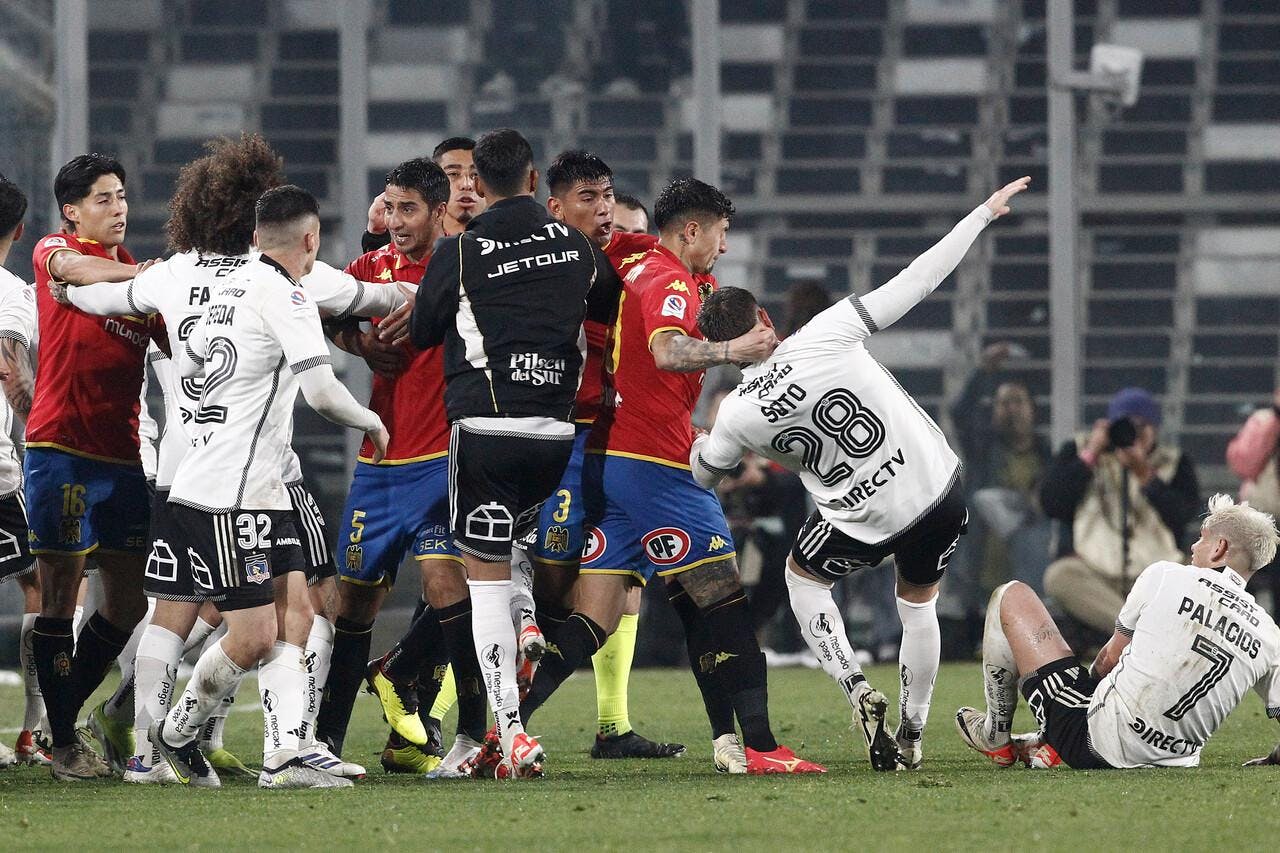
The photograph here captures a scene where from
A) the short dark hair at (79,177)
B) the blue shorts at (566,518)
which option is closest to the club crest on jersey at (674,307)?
the blue shorts at (566,518)

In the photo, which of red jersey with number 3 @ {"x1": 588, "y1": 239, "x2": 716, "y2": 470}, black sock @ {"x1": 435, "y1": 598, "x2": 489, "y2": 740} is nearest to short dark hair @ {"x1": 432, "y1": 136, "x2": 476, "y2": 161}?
red jersey with number 3 @ {"x1": 588, "y1": 239, "x2": 716, "y2": 470}

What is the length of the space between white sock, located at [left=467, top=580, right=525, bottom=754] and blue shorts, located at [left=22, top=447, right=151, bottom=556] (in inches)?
51.1

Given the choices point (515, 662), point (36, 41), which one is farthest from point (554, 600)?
point (36, 41)

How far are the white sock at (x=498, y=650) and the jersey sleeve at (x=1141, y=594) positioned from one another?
1926 mm

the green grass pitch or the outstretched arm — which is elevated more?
the outstretched arm

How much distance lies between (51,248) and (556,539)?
1995 mm

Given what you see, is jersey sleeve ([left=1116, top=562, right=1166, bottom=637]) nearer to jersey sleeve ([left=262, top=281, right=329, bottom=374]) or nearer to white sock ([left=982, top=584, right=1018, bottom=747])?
white sock ([left=982, top=584, right=1018, bottom=747])

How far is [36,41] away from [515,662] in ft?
27.6

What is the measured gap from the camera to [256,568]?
5410 mm

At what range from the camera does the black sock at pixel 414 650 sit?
250 inches

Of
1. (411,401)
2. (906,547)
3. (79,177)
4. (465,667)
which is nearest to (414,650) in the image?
(465,667)

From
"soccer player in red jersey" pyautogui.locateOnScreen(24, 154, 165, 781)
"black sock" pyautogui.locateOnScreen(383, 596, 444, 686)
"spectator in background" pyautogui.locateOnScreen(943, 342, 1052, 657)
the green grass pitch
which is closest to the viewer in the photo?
the green grass pitch

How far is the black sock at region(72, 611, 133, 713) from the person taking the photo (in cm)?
625

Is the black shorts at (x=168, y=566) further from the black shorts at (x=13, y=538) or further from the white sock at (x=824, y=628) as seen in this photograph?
the white sock at (x=824, y=628)
